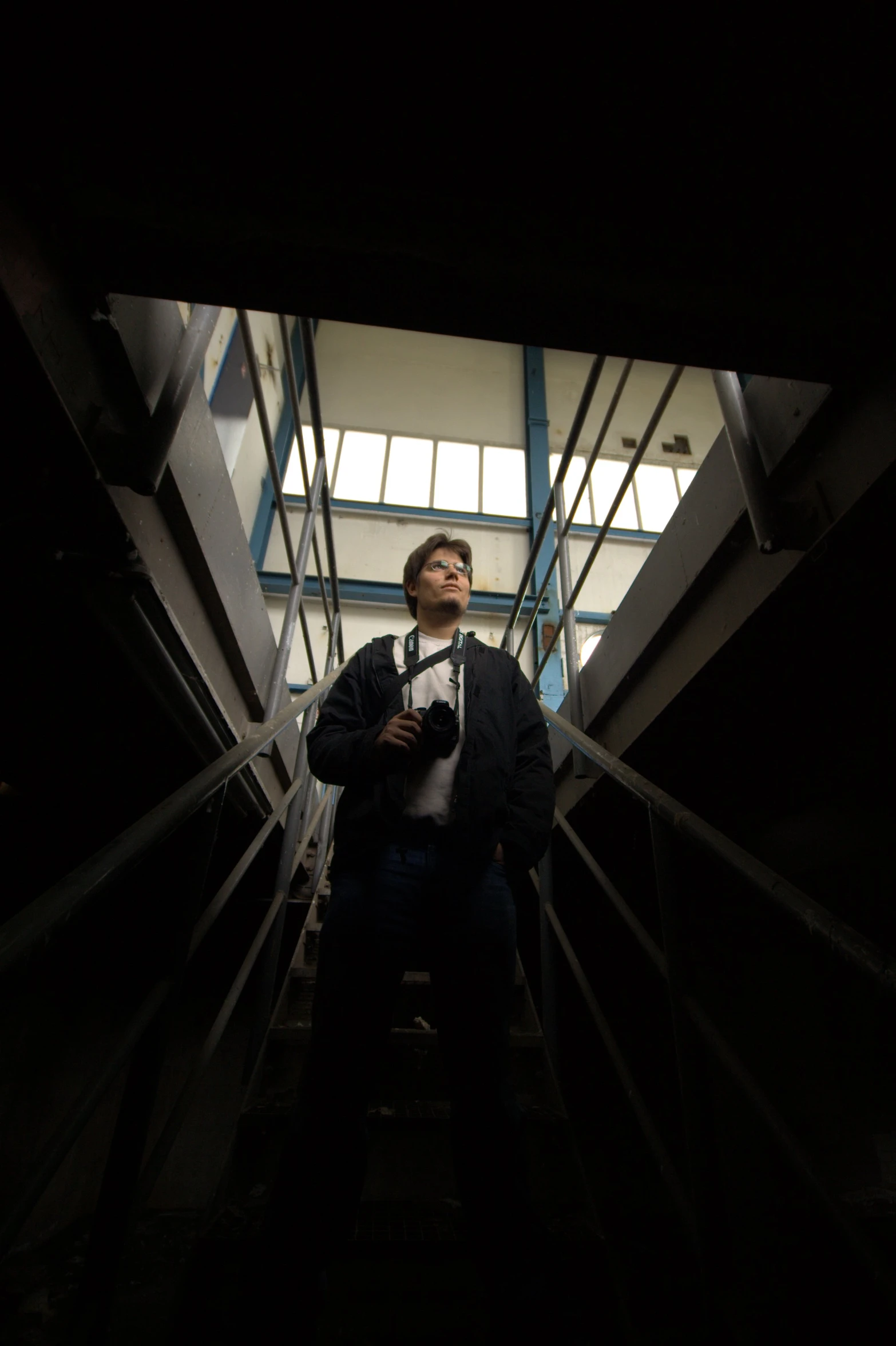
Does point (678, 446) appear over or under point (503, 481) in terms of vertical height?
over

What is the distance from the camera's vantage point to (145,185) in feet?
2.31

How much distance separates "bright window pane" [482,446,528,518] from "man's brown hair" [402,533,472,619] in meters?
4.25

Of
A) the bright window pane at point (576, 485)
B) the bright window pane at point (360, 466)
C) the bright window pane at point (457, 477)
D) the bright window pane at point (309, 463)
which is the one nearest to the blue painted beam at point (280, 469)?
the bright window pane at point (309, 463)

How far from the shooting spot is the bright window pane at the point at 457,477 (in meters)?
5.77

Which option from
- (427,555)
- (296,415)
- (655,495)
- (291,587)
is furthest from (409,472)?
(427,555)

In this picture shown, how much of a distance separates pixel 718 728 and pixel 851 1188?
59.4 inches

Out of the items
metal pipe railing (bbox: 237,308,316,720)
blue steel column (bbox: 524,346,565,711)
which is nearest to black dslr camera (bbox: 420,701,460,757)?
metal pipe railing (bbox: 237,308,316,720)

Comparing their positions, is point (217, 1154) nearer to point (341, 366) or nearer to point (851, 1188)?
point (851, 1188)

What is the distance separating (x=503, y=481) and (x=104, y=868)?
584 centimetres

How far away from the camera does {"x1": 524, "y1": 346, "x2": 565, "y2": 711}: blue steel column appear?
480 cm

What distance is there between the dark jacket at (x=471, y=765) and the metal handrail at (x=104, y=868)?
194 mm

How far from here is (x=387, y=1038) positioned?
913mm

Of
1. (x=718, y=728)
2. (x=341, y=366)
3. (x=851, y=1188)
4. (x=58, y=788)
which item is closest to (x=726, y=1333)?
(x=718, y=728)

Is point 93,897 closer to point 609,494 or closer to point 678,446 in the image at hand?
point 609,494
